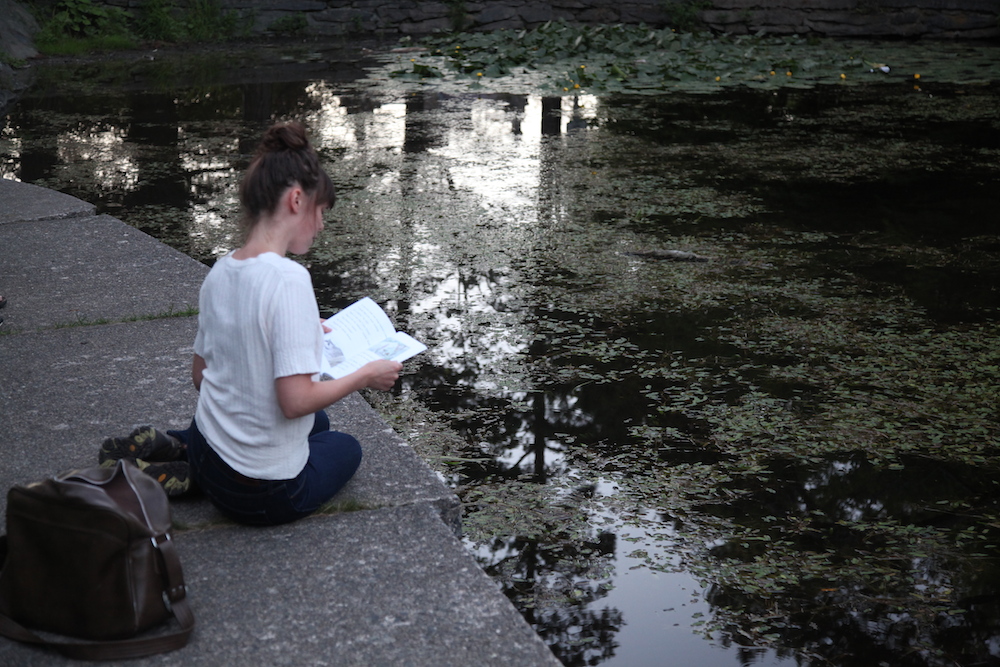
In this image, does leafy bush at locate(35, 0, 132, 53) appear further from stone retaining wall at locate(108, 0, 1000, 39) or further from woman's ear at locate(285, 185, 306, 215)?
woman's ear at locate(285, 185, 306, 215)

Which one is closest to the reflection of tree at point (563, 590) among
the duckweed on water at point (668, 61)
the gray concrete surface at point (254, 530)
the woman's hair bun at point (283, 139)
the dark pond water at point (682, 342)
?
the dark pond water at point (682, 342)

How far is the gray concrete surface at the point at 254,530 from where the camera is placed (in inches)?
72.1

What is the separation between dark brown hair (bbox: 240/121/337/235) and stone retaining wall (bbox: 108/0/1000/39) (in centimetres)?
1221

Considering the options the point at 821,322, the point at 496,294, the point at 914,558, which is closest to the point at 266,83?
the point at 496,294

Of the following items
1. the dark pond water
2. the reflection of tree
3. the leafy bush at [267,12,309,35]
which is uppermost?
the leafy bush at [267,12,309,35]

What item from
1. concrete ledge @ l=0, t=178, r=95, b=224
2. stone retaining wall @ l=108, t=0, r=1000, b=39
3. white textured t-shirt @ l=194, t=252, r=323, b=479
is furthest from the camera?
stone retaining wall @ l=108, t=0, r=1000, b=39

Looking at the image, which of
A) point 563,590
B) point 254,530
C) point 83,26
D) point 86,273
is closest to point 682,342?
point 563,590

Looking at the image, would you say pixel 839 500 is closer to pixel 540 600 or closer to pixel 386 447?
pixel 540 600

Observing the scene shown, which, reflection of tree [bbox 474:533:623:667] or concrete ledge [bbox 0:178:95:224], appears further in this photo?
concrete ledge [bbox 0:178:95:224]

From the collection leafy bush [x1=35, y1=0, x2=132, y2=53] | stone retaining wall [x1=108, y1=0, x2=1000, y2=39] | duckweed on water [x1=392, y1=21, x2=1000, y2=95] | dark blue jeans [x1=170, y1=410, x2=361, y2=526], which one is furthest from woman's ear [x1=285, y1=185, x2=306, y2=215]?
stone retaining wall [x1=108, y1=0, x2=1000, y2=39]

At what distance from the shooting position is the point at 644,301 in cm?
407

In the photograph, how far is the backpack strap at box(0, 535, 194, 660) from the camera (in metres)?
1.75

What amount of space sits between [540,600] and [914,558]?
3.02ft

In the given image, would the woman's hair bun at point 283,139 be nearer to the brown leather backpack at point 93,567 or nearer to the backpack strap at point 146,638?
the brown leather backpack at point 93,567
